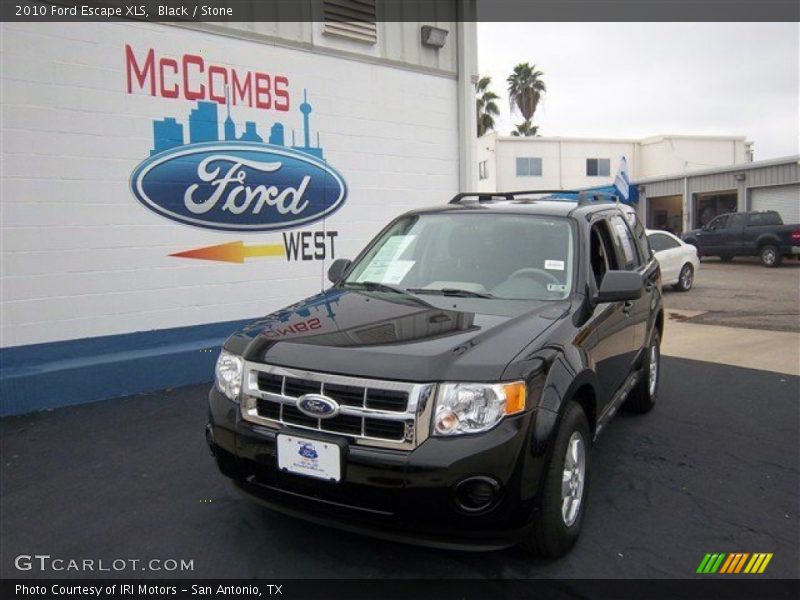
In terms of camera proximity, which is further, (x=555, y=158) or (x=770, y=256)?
(x=555, y=158)

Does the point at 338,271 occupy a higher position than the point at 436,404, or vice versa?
the point at 338,271

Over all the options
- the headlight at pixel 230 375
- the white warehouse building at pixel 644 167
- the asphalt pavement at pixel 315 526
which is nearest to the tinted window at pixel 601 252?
the asphalt pavement at pixel 315 526

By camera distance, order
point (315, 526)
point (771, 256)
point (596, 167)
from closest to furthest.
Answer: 1. point (315, 526)
2. point (771, 256)
3. point (596, 167)

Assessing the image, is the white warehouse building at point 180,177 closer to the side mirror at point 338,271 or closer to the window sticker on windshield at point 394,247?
the side mirror at point 338,271

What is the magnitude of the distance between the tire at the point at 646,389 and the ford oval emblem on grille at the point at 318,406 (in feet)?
10.5

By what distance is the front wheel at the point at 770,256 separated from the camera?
20062mm

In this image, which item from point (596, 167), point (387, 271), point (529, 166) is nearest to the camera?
point (387, 271)

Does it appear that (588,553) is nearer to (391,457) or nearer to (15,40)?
(391,457)

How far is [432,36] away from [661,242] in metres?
8.59

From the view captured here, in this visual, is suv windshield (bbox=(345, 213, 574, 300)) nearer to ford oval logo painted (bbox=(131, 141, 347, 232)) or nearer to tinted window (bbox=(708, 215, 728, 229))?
ford oval logo painted (bbox=(131, 141, 347, 232))

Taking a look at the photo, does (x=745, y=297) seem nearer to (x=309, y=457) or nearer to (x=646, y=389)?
(x=646, y=389)

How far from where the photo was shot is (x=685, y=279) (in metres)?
14.6

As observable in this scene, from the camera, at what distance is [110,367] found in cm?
568

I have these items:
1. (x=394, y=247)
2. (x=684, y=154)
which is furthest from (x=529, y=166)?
(x=394, y=247)
